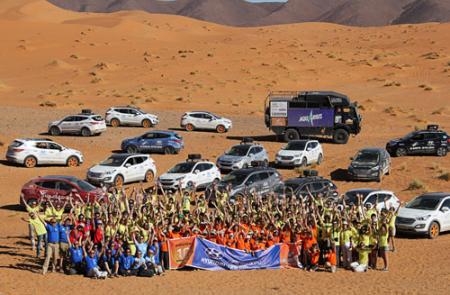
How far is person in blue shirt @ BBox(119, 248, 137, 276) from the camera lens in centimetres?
1958

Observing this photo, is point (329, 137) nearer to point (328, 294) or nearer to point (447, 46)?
point (328, 294)

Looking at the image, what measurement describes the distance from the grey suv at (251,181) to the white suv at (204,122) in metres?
17.0

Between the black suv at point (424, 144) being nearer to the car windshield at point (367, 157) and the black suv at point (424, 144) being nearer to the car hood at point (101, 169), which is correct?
the car windshield at point (367, 157)

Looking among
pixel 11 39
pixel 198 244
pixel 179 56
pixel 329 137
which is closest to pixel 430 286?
pixel 198 244

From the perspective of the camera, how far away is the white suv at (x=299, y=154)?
37.1 meters

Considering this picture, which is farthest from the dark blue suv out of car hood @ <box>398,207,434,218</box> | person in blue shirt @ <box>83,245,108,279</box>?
person in blue shirt @ <box>83,245,108,279</box>

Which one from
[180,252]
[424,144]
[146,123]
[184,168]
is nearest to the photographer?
[180,252]

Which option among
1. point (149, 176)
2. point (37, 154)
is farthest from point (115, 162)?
point (37, 154)

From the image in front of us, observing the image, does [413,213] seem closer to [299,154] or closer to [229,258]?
[229,258]

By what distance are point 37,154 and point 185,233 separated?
17.5 metres

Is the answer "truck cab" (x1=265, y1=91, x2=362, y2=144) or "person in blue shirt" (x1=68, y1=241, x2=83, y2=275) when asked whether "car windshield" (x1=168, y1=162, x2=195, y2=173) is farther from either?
"person in blue shirt" (x1=68, y1=241, x2=83, y2=275)

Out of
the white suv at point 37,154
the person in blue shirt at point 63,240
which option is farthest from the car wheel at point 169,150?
the person in blue shirt at point 63,240

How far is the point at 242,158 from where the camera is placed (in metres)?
35.9

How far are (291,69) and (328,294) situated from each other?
61.3 meters
